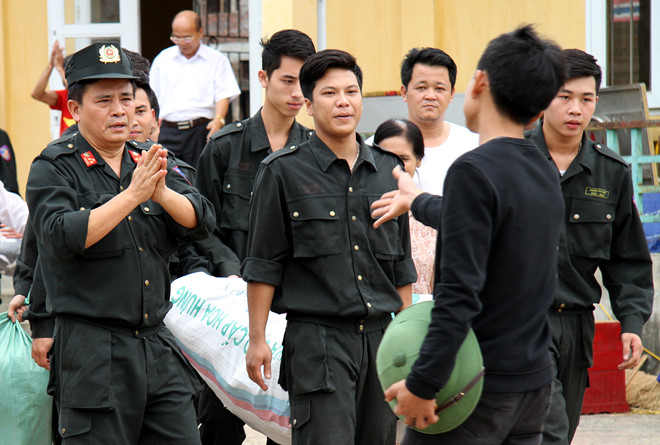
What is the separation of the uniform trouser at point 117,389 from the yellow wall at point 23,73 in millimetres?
7124

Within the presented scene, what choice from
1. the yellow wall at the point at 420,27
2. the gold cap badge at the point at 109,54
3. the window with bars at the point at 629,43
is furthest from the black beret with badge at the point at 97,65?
the window with bars at the point at 629,43

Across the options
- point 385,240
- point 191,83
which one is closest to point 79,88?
point 385,240

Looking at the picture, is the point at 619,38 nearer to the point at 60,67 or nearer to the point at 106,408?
the point at 60,67

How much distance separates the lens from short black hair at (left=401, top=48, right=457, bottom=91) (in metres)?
5.85

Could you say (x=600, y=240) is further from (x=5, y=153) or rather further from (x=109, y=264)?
(x=5, y=153)

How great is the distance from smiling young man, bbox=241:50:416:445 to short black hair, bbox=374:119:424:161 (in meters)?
1.02

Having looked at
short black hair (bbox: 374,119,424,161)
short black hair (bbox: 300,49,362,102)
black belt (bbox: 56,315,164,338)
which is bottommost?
black belt (bbox: 56,315,164,338)

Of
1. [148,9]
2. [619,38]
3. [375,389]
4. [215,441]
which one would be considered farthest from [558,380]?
[148,9]

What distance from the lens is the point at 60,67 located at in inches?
369

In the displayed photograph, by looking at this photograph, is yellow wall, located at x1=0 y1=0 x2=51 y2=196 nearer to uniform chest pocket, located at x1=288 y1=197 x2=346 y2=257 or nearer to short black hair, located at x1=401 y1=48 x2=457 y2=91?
short black hair, located at x1=401 y1=48 x2=457 y2=91

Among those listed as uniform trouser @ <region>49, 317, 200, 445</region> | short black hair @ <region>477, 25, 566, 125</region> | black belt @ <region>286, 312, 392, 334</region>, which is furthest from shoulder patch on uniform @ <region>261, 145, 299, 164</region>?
short black hair @ <region>477, 25, 566, 125</region>

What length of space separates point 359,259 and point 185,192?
77cm

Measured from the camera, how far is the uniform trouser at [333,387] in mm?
3822

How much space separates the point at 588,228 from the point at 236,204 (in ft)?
6.08
